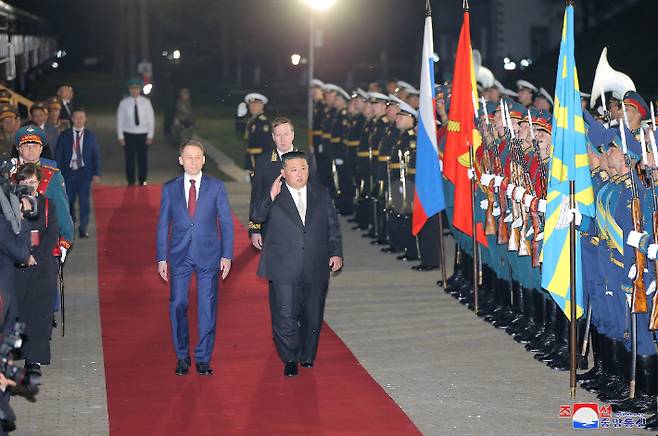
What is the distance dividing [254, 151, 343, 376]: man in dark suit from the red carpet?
339 millimetres

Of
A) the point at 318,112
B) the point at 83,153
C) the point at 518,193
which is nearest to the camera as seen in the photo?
the point at 518,193

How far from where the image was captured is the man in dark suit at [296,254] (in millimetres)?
12461

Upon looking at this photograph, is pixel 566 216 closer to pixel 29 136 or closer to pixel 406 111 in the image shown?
pixel 29 136

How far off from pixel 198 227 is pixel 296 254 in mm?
795

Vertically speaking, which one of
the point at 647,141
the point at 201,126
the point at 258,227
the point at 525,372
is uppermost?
the point at 647,141

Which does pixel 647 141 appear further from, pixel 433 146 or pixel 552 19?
pixel 552 19

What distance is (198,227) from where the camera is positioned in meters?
12.3

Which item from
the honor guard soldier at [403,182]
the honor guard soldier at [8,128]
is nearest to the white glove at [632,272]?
the honor guard soldier at [403,182]

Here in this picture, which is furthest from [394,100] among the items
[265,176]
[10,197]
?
[10,197]

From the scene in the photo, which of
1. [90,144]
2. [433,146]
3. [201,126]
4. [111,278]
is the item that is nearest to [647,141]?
[433,146]

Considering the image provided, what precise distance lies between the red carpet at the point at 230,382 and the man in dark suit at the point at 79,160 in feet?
13.0

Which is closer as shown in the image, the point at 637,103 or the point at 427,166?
the point at 637,103

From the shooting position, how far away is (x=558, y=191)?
11.8 meters

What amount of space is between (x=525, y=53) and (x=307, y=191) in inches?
2033
